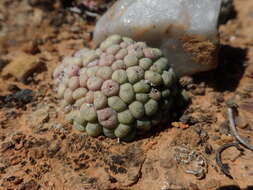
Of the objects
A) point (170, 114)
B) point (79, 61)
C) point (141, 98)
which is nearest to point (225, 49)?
point (170, 114)

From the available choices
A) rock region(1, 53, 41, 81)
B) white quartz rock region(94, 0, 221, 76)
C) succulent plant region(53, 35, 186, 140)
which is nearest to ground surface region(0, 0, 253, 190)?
rock region(1, 53, 41, 81)

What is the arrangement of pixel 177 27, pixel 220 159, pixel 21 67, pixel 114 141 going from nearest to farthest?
pixel 220 159, pixel 114 141, pixel 177 27, pixel 21 67

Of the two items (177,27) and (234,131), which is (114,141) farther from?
(177,27)

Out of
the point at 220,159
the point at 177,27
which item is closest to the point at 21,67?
the point at 177,27

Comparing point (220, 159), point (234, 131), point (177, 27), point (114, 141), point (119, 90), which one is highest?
point (177, 27)

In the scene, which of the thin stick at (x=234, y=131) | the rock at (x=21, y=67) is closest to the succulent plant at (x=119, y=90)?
the thin stick at (x=234, y=131)

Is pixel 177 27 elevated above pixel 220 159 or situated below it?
above

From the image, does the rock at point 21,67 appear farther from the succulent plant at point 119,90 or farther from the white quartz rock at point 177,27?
the white quartz rock at point 177,27

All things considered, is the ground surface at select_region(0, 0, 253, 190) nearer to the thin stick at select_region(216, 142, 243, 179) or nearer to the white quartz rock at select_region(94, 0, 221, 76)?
the thin stick at select_region(216, 142, 243, 179)
